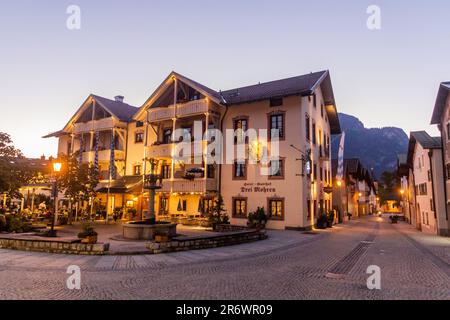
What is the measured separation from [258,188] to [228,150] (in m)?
4.34

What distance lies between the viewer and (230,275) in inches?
356

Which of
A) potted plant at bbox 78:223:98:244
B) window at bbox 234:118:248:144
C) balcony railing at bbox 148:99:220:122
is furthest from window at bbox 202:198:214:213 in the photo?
potted plant at bbox 78:223:98:244

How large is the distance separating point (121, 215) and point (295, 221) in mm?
17078

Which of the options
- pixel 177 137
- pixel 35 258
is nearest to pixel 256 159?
pixel 177 137

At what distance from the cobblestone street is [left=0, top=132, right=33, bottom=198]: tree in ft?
23.9

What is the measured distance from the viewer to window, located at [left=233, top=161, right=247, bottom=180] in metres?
26.1

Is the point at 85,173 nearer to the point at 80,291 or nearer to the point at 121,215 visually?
the point at 121,215

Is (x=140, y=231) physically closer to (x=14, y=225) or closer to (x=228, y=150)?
(x=14, y=225)

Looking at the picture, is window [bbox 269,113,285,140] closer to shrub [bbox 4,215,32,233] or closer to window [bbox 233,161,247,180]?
window [bbox 233,161,247,180]

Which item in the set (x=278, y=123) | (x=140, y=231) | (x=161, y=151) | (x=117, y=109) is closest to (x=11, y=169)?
(x=140, y=231)

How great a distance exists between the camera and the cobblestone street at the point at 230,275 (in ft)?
23.8

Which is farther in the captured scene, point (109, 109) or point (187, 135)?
point (109, 109)

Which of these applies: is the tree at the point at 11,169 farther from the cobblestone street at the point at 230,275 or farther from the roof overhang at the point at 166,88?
the roof overhang at the point at 166,88

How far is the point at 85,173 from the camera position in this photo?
25.2 meters
